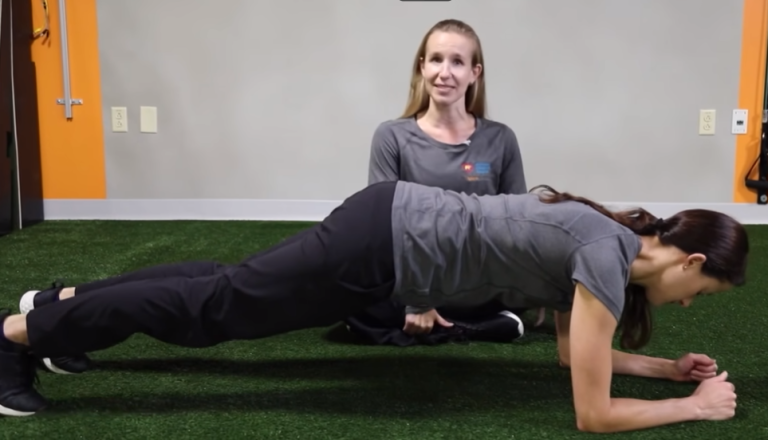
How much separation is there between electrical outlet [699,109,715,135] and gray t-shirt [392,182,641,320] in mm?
2508

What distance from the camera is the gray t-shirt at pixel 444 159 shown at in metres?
1.60

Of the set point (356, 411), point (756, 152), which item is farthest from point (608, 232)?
point (756, 152)

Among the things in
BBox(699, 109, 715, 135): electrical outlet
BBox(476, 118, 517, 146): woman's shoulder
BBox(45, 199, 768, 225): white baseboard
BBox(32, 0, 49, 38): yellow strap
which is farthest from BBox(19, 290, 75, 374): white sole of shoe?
BBox(699, 109, 715, 135): electrical outlet

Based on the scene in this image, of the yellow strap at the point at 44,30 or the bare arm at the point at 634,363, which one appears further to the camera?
the yellow strap at the point at 44,30

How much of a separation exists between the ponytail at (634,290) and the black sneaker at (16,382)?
3.09 feet

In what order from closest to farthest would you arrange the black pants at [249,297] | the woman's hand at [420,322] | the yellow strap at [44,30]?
the black pants at [249,297], the woman's hand at [420,322], the yellow strap at [44,30]

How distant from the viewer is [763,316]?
1808 millimetres

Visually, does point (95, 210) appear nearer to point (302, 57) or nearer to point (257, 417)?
point (302, 57)

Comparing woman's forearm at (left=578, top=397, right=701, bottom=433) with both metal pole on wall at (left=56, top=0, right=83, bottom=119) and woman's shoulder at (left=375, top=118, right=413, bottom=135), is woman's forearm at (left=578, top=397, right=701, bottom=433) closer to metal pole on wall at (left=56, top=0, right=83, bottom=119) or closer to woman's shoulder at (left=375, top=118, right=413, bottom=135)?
woman's shoulder at (left=375, top=118, right=413, bottom=135)

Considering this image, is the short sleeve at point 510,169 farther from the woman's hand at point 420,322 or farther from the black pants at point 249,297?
the black pants at point 249,297

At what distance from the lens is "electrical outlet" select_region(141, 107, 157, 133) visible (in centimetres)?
327

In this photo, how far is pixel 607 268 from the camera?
39.4 inches

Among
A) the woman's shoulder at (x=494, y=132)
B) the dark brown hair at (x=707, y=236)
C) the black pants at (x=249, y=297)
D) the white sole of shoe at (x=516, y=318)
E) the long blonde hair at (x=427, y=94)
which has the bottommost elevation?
the white sole of shoe at (x=516, y=318)

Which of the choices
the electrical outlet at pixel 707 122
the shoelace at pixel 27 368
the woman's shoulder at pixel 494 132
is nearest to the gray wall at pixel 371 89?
the electrical outlet at pixel 707 122
